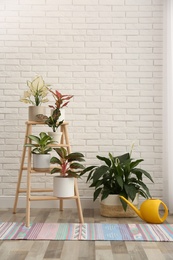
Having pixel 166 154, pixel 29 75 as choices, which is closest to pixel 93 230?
pixel 166 154

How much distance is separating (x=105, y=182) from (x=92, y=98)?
963mm

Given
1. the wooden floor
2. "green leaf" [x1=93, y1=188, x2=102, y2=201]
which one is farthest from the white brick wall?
the wooden floor

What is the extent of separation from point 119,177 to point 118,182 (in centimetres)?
8

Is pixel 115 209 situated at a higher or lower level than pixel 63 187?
lower

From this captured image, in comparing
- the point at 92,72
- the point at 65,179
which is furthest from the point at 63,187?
the point at 92,72

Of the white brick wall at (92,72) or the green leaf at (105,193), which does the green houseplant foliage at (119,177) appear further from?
the white brick wall at (92,72)

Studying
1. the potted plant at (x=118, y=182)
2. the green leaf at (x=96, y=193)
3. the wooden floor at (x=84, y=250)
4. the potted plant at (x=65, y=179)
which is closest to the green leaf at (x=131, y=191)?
the potted plant at (x=118, y=182)

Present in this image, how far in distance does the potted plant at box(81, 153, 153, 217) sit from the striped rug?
1.28ft

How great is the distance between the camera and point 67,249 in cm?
296

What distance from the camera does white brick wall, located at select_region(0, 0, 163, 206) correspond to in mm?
4703

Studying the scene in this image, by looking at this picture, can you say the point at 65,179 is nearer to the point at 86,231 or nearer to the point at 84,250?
the point at 86,231

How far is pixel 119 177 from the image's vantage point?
4.11 metres

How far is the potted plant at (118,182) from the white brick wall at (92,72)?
0.41m

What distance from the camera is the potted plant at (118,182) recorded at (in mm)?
4137
